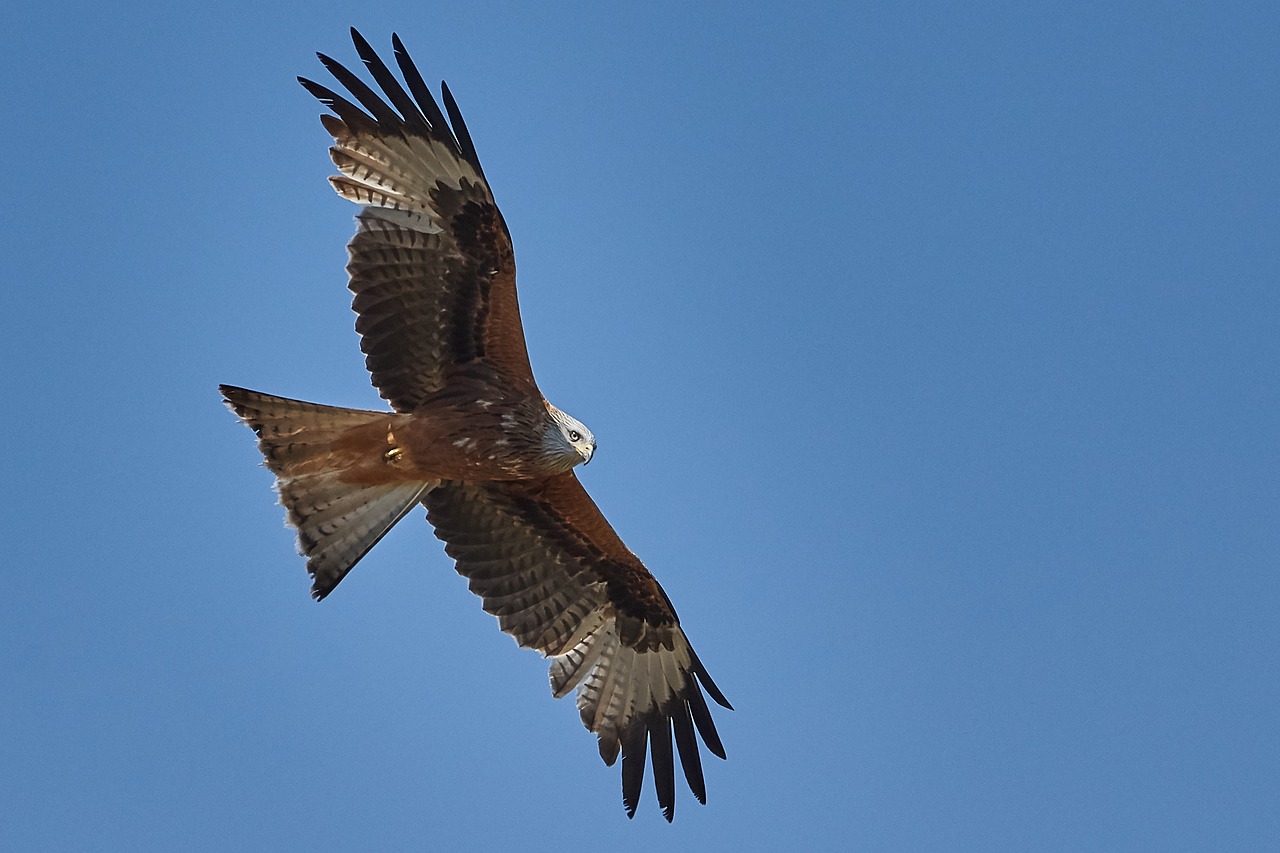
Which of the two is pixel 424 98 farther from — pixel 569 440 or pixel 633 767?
pixel 633 767

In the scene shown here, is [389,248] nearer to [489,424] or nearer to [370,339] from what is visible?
[370,339]

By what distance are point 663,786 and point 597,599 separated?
1.45m

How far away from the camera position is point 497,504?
1134 cm

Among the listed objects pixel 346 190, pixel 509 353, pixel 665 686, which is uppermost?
pixel 346 190

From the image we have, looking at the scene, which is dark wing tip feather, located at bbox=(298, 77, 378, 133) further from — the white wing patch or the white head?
the white head

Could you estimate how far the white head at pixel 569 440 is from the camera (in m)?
10.3

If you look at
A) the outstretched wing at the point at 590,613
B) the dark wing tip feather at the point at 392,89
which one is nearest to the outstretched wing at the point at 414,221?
the dark wing tip feather at the point at 392,89

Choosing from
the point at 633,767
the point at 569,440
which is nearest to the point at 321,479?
the point at 569,440

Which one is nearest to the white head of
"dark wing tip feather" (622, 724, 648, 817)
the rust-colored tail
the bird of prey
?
the bird of prey

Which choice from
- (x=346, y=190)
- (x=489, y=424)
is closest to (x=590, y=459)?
(x=489, y=424)

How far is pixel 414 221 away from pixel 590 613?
10.9 feet

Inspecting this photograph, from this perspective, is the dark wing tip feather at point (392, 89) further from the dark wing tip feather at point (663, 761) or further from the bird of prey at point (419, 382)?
the dark wing tip feather at point (663, 761)

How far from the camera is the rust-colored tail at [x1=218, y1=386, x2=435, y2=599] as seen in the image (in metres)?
10.4

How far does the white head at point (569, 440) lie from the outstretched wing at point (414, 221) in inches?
26.0
